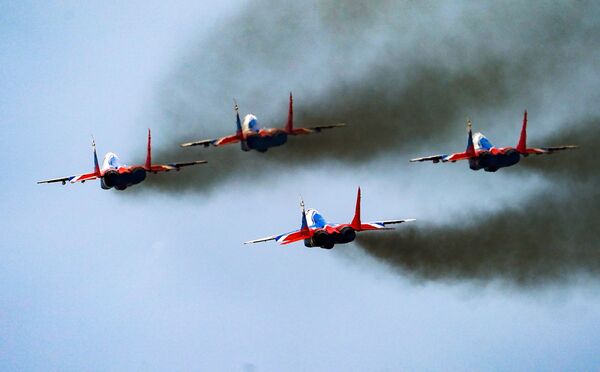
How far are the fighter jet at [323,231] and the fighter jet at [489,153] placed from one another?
871 centimetres

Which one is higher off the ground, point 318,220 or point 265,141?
point 265,141

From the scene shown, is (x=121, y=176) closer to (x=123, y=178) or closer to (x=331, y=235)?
(x=123, y=178)

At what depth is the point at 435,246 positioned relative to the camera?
165500 mm

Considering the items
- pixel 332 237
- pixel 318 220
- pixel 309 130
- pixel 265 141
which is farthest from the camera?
pixel 309 130

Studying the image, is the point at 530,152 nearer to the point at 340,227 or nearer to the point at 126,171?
the point at 340,227

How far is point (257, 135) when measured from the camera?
6019 inches

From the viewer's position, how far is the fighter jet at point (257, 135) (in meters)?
153

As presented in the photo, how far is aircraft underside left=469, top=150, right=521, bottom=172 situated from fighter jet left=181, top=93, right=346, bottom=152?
13.2m

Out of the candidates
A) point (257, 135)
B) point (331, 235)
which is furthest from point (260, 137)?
point (331, 235)

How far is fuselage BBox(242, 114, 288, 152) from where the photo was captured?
153m

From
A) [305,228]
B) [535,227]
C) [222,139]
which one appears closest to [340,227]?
[305,228]

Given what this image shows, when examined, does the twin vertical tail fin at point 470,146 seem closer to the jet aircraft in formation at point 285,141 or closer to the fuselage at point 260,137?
the jet aircraft in formation at point 285,141

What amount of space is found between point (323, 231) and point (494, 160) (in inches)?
737

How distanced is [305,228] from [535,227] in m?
27.7
